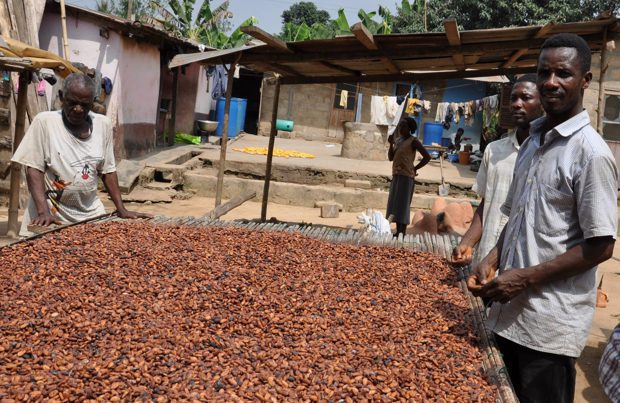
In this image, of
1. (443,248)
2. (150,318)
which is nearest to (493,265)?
(150,318)

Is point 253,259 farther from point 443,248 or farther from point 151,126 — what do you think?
point 151,126

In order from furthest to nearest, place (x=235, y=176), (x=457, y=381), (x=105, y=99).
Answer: (x=235, y=176), (x=105, y=99), (x=457, y=381)

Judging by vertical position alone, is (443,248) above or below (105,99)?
below

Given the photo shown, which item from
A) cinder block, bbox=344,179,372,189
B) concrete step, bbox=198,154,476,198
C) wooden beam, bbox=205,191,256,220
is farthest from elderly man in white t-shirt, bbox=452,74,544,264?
concrete step, bbox=198,154,476,198

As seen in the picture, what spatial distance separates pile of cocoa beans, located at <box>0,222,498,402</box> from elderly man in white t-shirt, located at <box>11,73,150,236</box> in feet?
0.85

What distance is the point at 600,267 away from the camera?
22.9ft

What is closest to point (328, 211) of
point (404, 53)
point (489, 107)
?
point (404, 53)

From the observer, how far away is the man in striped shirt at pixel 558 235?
1.70 m

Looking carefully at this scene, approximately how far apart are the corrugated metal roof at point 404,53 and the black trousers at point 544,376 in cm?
294

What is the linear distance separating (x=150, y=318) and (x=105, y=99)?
355 inches

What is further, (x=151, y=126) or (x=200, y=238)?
(x=151, y=126)

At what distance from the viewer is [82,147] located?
335 centimetres

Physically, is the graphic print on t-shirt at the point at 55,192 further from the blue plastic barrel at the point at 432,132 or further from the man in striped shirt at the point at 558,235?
the blue plastic barrel at the point at 432,132

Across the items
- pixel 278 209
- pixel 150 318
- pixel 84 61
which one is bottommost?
pixel 278 209
